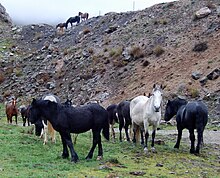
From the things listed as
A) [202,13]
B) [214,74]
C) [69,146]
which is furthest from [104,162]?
[202,13]

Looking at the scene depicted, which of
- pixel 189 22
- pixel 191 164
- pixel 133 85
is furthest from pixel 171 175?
pixel 189 22

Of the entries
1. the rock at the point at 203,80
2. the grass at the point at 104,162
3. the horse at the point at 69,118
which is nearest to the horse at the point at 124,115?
the grass at the point at 104,162

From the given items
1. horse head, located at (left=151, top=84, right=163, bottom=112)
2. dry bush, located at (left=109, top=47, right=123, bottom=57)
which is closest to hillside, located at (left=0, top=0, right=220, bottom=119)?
dry bush, located at (left=109, top=47, right=123, bottom=57)

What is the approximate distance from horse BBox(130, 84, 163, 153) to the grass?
31.3 inches

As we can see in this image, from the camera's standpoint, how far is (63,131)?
14117mm

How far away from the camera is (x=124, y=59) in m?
47.8

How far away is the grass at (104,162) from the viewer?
12162 mm

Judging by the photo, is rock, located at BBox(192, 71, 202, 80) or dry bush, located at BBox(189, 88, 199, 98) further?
rock, located at BBox(192, 71, 202, 80)

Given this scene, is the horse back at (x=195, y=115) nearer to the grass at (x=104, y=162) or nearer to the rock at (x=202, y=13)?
the grass at (x=104, y=162)

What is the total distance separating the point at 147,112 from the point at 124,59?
103ft

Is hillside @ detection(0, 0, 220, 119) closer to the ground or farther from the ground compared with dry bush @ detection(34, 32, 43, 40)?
closer to the ground

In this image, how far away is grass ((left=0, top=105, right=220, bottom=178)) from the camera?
12.2 metres

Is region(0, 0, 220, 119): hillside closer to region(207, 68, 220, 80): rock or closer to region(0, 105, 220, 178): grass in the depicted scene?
region(207, 68, 220, 80): rock

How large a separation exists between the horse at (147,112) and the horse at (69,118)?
2287mm
